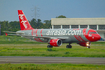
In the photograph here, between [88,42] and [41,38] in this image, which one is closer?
[88,42]

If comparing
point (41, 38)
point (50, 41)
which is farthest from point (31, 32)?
point (50, 41)

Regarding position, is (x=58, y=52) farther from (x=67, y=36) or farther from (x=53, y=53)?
(x=67, y=36)

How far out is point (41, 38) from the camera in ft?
168

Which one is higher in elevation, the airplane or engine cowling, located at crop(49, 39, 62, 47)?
the airplane

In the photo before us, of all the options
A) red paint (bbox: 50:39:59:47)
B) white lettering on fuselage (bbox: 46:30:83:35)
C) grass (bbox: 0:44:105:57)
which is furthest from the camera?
white lettering on fuselage (bbox: 46:30:83:35)

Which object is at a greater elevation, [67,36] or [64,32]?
[64,32]

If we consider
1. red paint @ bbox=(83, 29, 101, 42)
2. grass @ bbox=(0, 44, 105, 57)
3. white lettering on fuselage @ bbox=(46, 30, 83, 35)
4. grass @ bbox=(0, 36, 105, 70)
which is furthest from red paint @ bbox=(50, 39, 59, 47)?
grass @ bbox=(0, 44, 105, 57)

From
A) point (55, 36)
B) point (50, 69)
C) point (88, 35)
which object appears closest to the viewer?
point (50, 69)

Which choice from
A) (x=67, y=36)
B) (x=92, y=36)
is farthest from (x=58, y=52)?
(x=67, y=36)

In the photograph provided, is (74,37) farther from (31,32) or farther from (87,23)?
(87,23)

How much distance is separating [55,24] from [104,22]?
2025cm

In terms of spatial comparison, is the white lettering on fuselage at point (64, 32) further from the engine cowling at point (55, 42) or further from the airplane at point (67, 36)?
the engine cowling at point (55, 42)

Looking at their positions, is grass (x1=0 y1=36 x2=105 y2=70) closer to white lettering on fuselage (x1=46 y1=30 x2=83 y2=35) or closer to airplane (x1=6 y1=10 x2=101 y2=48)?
airplane (x1=6 y1=10 x2=101 y2=48)

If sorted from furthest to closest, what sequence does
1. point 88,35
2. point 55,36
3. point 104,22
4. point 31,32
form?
point 104,22
point 31,32
point 55,36
point 88,35
